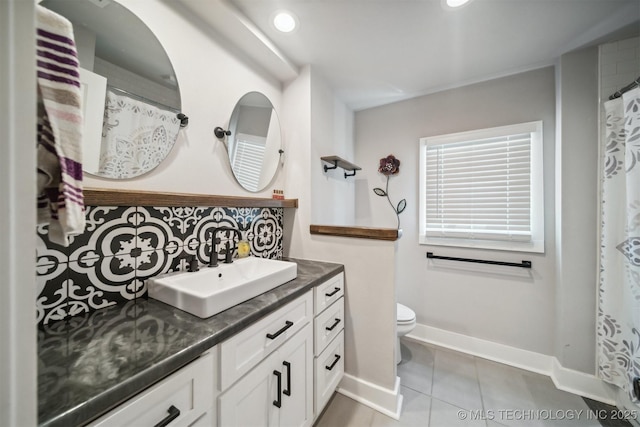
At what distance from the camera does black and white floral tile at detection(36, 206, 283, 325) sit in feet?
2.50

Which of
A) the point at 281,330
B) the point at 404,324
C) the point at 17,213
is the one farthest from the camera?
the point at 404,324

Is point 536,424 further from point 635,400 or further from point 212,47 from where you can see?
point 212,47

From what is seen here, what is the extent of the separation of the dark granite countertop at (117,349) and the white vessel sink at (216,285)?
0.03m

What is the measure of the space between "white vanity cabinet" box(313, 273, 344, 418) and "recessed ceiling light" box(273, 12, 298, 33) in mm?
1560

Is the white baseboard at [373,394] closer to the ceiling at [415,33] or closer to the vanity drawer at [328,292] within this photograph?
the vanity drawer at [328,292]

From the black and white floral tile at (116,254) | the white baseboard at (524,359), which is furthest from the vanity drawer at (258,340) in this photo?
the white baseboard at (524,359)

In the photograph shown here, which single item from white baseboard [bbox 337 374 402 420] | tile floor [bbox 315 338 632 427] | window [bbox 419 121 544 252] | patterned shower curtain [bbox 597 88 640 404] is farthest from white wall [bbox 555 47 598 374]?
white baseboard [bbox 337 374 402 420]

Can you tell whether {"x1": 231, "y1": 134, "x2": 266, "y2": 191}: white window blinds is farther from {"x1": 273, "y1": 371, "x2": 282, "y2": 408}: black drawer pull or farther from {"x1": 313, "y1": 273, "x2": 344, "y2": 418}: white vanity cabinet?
{"x1": 273, "y1": 371, "x2": 282, "y2": 408}: black drawer pull

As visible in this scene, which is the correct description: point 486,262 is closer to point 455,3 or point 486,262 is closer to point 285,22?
point 455,3

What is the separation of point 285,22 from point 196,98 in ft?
2.33

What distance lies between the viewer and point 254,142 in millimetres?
1551

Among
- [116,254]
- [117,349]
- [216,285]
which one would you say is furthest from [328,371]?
[116,254]

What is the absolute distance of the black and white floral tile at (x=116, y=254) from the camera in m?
0.76

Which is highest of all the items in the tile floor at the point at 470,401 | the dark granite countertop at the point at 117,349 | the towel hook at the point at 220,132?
the towel hook at the point at 220,132
